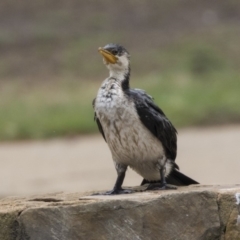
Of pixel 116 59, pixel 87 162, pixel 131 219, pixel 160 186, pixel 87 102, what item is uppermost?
pixel 116 59

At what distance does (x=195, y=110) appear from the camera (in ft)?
60.6

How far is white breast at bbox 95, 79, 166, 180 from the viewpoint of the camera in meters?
6.99

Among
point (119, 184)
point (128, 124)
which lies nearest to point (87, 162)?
point (119, 184)

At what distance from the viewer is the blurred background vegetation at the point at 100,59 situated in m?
18.3

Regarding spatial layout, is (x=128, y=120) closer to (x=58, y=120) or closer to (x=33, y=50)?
(x=58, y=120)

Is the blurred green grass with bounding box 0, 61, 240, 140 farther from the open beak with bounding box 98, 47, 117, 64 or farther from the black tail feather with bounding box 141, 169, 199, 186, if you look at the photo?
the open beak with bounding box 98, 47, 117, 64

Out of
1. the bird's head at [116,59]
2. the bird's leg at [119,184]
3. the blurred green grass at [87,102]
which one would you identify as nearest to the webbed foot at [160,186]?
the bird's leg at [119,184]

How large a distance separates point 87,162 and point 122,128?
8.55 metres

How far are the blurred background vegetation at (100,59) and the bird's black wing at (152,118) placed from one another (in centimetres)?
1031

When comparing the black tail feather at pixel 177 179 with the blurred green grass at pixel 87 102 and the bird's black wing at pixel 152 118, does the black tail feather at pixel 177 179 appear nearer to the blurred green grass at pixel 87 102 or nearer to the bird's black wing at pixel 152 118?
the bird's black wing at pixel 152 118

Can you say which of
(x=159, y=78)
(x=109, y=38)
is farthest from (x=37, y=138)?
(x=109, y=38)

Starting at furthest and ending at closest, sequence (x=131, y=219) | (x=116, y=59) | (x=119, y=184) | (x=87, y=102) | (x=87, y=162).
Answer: (x=87, y=102) < (x=87, y=162) < (x=119, y=184) < (x=116, y=59) < (x=131, y=219)

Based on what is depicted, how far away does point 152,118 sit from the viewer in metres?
7.14

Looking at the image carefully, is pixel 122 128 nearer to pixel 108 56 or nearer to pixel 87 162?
pixel 108 56
